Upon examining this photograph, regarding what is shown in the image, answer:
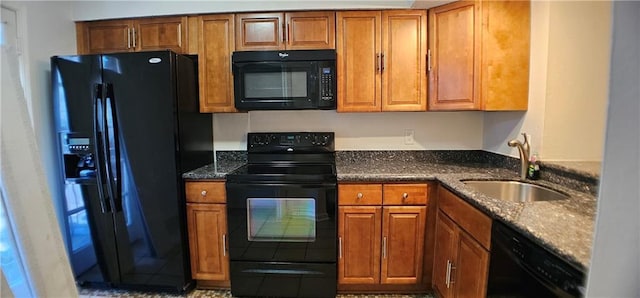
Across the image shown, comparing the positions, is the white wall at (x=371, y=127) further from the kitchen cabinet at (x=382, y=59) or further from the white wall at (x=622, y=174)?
the white wall at (x=622, y=174)

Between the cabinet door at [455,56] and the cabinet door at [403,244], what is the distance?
0.81m

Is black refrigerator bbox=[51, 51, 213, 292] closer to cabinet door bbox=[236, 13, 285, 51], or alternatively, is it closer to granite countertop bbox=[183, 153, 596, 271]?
granite countertop bbox=[183, 153, 596, 271]

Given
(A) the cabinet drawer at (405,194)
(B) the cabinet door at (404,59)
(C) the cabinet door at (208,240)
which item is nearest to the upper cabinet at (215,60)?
(C) the cabinet door at (208,240)

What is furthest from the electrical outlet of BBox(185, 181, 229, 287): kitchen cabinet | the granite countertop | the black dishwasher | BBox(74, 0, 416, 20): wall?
BBox(185, 181, 229, 287): kitchen cabinet

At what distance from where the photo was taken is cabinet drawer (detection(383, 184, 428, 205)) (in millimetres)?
2111

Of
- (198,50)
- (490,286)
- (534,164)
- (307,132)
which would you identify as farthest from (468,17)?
(198,50)

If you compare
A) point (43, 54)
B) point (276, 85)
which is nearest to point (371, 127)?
point (276, 85)

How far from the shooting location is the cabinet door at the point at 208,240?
222 cm

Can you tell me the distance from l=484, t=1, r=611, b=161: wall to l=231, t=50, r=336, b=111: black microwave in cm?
132

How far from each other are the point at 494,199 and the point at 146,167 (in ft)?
6.98

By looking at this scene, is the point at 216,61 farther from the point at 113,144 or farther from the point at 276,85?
the point at 113,144

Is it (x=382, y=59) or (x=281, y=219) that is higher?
(x=382, y=59)

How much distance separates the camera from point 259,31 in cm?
239

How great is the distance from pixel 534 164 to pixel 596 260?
1719 millimetres
